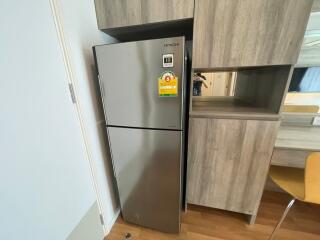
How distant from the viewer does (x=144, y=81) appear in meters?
0.91

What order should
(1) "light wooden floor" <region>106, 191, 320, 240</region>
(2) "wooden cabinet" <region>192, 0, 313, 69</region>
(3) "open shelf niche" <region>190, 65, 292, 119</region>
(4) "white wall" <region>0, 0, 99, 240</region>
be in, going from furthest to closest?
(1) "light wooden floor" <region>106, 191, 320, 240</region>
(3) "open shelf niche" <region>190, 65, 292, 119</region>
(2) "wooden cabinet" <region>192, 0, 313, 69</region>
(4) "white wall" <region>0, 0, 99, 240</region>

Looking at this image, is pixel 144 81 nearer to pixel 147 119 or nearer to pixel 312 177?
pixel 147 119

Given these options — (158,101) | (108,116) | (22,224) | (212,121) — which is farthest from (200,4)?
(22,224)

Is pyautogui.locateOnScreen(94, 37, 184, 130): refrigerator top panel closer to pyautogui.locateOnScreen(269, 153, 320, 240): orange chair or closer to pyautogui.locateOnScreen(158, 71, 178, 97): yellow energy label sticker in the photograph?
pyautogui.locateOnScreen(158, 71, 178, 97): yellow energy label sticker

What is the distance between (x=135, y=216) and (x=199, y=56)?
1462 millimetres

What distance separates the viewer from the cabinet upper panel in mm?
914

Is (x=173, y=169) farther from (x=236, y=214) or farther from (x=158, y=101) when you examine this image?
(x=236, y=214)

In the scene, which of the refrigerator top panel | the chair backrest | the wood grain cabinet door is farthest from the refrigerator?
the chair backrest

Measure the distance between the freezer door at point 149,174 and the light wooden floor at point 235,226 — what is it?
125 millimetres

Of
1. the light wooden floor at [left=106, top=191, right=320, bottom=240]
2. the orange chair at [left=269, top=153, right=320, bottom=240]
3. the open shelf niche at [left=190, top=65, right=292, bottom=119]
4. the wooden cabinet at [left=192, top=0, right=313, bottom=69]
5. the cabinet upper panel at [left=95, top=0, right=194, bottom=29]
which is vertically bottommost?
the light wooden floor at [left=106, top=191, right=320, bottom=240]

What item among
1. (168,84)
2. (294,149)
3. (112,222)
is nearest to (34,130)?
(168,84)

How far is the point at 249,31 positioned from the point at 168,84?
585mm

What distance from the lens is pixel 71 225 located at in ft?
3.02

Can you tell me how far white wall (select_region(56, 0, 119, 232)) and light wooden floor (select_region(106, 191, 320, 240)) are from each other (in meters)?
0.35
